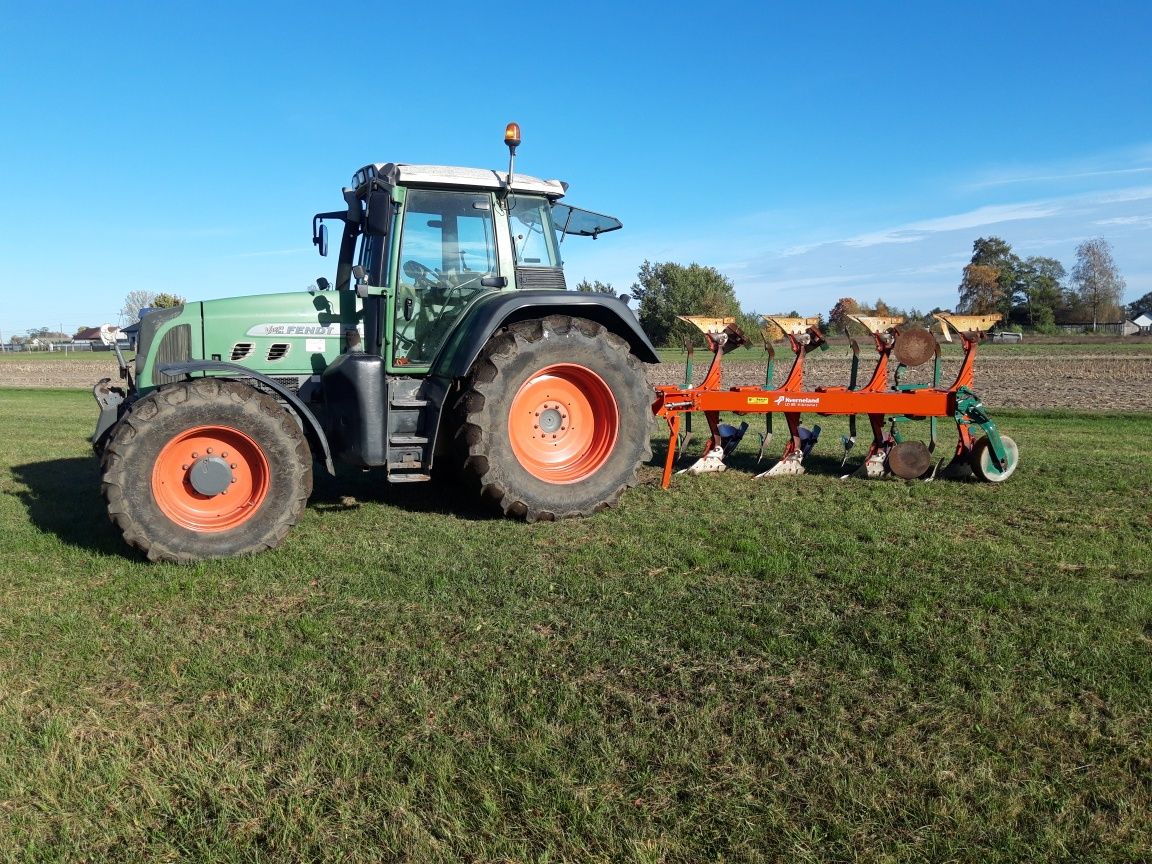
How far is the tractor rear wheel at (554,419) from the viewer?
5914 mm

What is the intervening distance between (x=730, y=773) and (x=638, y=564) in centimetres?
230

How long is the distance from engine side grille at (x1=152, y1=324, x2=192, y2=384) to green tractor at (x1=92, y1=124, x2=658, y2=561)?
1 centimetres

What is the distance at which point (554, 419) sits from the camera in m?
6.49

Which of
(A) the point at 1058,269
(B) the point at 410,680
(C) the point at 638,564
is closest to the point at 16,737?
(B) the point at 410,680

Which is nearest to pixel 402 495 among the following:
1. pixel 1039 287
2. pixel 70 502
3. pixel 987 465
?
pixel 70 502

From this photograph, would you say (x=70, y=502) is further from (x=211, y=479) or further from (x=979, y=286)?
(x=979, y=286)

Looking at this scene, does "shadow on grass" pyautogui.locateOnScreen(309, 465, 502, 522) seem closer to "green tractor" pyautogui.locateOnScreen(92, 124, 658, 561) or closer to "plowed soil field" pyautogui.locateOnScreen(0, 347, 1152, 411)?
"green tractor" pyautogui.locateOnScreen(92, 124, 658, 561)

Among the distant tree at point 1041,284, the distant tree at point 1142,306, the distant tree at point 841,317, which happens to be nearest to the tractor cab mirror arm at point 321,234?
the distant tree at point 841,317

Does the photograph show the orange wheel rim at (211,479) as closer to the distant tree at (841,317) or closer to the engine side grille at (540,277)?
the engine side grille at (540,277)

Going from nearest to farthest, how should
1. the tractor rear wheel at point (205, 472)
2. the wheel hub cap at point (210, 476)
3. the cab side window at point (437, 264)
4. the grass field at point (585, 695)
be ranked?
1. the grass field at point (585, 695)
2. the tractor rear wheel at point (205, 472)
3. the wheel hub cap at point (210, 476)
4. the cab side window at point (437, 264)

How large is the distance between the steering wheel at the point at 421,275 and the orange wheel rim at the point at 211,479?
1.66 m

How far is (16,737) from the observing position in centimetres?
301

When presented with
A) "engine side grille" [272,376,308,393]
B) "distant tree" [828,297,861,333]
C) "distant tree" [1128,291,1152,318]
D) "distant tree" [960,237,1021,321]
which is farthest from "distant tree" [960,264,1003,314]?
"engine side grille" [272,376,308,393]

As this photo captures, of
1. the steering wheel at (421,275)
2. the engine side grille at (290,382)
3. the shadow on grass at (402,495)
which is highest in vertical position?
the steering wheel at (421,275)
